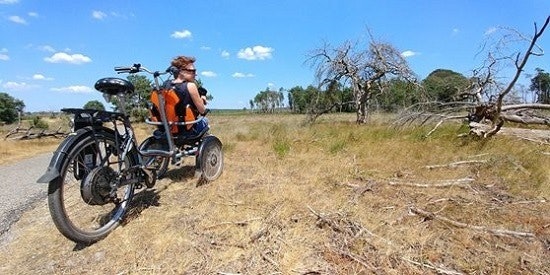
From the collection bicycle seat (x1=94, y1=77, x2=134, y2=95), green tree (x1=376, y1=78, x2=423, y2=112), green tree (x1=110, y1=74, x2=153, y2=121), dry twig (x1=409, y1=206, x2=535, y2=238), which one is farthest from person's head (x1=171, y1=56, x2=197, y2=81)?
green tree (x1=376, y1=78, x2=423, y2=112)

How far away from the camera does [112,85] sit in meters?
3.07

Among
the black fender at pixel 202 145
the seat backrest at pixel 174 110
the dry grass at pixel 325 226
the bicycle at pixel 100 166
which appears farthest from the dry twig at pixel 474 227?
the seat backrest at pixel 174 110

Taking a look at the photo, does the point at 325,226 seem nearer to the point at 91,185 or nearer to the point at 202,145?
the point at 91,185

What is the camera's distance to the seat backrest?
160 inches

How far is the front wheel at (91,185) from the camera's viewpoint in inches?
103

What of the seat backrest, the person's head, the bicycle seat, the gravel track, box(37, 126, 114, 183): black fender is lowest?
the gravel track

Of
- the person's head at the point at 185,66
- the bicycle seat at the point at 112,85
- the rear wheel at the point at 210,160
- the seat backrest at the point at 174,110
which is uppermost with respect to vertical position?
the person's head at the point at 185,66

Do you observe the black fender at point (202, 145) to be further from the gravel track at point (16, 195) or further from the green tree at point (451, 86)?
the green tree at point (451, 86)

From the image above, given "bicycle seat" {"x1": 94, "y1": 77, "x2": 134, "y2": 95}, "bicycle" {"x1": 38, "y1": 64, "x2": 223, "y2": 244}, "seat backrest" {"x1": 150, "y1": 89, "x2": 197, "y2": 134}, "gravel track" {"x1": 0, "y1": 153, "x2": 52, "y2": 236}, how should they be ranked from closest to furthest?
1. "bicycle" {"x1": 38, "y1": 64, "x2": 223, "y2": 244}
2. "bicycle seat" {"x1": 94, "y1": 77, "x2": 134, "y2": 95}
3. "gravel track" {"x1": 0, "y1": 153, "x2": 52, "y2": 236}
4. "seat backrest" {"x1": 150, "y1": 89, "x2": 197, "y2": 134}

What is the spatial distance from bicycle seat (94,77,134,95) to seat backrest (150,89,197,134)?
85cm

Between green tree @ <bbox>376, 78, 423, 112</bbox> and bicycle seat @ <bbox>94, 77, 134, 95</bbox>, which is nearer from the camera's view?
bicycle seat @ <bbox>94, 77, 134, 95</bbox>

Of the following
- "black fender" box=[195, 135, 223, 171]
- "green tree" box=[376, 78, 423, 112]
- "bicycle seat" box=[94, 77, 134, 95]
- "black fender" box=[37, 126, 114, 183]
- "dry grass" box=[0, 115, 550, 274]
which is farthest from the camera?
"green tree" box=[376, 78, 423, 112]

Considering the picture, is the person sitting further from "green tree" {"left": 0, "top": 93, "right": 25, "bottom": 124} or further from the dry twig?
"green tree" {"left": 0, "top": 93, "right": 25, "bottom": 124}

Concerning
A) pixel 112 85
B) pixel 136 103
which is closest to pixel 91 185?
pixel 112 85
